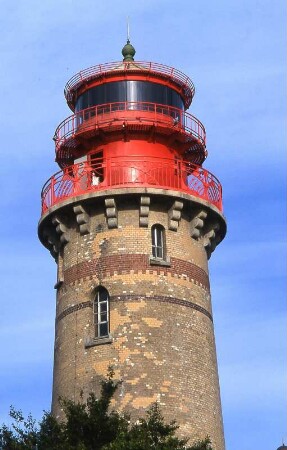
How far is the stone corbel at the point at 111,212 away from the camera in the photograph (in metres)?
31.6

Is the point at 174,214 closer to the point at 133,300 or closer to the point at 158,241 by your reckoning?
the point at 158,241

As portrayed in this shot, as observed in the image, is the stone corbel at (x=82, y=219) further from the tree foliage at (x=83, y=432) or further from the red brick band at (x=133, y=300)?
the tree foliage at (x=83, y=432)

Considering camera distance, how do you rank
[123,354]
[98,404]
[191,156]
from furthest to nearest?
[191,156], [123,354], [98,404]

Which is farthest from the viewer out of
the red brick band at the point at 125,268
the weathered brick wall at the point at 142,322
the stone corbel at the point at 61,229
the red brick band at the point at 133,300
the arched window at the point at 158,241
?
the stone corbel at the point at 61,229

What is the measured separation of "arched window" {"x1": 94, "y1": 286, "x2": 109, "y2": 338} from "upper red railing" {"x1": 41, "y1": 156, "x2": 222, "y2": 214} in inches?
124

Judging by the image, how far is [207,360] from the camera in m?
31.3

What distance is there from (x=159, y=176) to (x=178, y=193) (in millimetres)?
980

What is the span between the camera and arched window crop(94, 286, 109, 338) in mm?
30766

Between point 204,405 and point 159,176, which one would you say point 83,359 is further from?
point 159,176

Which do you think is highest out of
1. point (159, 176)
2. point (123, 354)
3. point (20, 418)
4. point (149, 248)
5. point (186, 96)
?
point (186, 96)

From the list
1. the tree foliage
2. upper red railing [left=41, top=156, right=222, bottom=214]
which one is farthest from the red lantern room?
the tree foliage

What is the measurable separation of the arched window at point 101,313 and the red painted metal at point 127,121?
17.1ft

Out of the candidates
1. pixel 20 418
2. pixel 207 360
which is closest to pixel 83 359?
pixel 207 360

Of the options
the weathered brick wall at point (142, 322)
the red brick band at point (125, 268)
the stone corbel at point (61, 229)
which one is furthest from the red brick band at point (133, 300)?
the stone corbel at point (61, 229)
